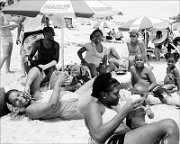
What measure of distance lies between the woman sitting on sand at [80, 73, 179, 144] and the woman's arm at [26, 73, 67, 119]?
1404 mm

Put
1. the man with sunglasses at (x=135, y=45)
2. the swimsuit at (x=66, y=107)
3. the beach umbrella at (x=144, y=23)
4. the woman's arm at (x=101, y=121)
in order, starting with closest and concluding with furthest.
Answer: the woman's arm at (x=101, y=121), the swimsuit at (x=66, y=107), the man with sunglasses at (x=135, y=45), the beach umbrella at (x=144, y=23)

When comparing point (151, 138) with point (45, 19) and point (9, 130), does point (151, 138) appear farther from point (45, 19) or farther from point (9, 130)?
point (45, 19)

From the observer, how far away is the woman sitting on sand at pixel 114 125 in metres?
2.23

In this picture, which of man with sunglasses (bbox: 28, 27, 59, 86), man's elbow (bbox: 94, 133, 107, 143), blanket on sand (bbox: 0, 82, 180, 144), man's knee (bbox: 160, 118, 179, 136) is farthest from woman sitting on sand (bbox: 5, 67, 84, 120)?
man's knee (bbox: 160, 118, 179, 136)

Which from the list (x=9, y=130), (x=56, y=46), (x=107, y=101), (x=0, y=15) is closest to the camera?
(x=107, y=101)

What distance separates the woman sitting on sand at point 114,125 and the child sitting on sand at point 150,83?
2.68m

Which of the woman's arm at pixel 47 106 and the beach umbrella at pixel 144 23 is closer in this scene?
the woman's arm at pixel 47 106

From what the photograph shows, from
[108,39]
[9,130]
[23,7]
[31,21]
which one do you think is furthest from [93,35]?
[108,39]

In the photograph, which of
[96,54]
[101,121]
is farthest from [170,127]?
[96,54]

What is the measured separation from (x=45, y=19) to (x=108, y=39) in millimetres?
11782

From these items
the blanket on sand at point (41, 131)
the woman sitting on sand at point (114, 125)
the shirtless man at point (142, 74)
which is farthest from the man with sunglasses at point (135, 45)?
the woman sitting on sand at point (114, 125)

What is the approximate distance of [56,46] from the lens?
5.54 metres

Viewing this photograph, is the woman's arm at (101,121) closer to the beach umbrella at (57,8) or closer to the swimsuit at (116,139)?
the swimsuit at (116,139)

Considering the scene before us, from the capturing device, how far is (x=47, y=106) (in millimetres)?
3814
